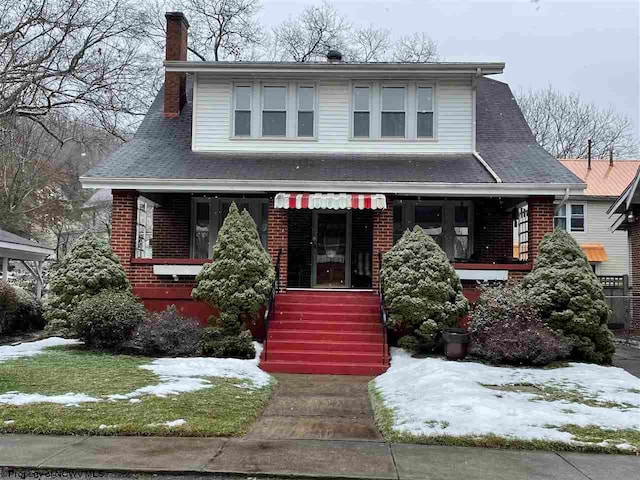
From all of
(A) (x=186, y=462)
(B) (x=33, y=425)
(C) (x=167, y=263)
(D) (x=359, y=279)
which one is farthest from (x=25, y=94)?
(A) (x=186, y=462)

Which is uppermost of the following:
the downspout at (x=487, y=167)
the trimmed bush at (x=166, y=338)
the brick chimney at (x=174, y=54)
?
the brick chimney at (x=174, y=54)

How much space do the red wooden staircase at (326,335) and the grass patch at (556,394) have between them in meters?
2.58

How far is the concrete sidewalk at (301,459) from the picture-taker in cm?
489

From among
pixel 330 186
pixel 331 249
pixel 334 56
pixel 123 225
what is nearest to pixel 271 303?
pixel 330 186

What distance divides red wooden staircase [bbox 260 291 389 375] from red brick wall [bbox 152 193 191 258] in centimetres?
392

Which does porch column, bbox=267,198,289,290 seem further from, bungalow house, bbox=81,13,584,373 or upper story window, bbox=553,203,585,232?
upper story window, bbox=553,203,585,232

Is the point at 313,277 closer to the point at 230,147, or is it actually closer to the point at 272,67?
the point at 230,147

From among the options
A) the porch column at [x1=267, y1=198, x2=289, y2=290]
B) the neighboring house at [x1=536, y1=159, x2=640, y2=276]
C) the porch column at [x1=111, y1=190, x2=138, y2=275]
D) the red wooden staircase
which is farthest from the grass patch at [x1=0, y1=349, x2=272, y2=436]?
the neighboring house at [x1=536, y1=159, x2=640, y2=276]

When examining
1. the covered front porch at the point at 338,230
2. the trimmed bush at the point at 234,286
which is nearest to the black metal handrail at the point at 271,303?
the trimmed bush at the point at 234,286

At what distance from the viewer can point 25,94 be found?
21031 millimetres

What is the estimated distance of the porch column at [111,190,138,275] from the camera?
1305 cm

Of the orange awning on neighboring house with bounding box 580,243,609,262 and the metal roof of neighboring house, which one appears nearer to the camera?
the orange awning on neighboring house with bounding box 580,243,609,262

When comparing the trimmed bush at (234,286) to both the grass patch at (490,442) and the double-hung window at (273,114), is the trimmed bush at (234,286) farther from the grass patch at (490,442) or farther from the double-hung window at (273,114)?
the grass patch at (490,442)

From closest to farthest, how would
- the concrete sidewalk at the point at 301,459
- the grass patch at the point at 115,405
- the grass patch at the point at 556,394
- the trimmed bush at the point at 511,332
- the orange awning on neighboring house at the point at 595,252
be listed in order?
the concrete sidewalk at the point at 301,459 → the grass patch at the point at 115,405 → the grass patch at the point at 556,394 → the trimmed bush at the point at 511,332 → the orange awning on neighboring house at the point at 595,252
